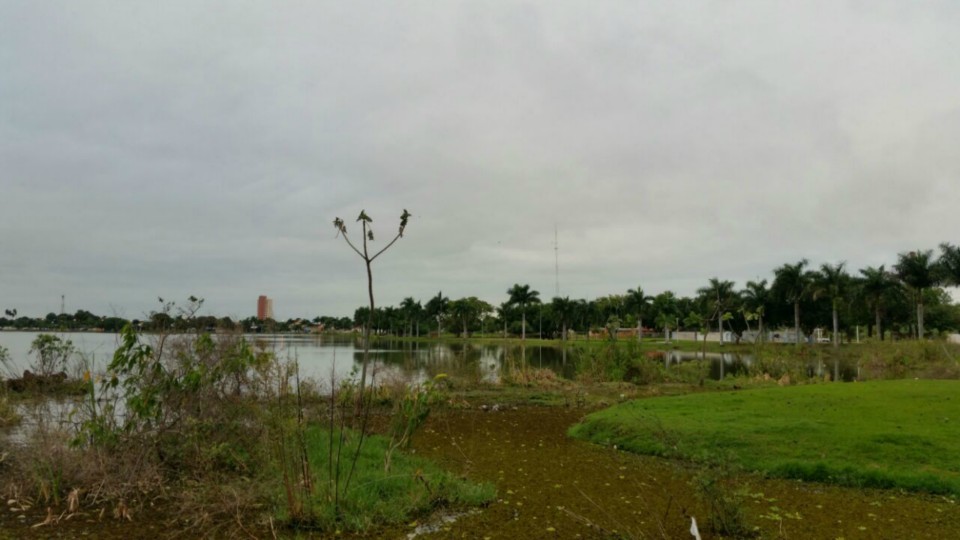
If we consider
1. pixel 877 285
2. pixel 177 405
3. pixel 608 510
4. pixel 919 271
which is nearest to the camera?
pixel 608 510

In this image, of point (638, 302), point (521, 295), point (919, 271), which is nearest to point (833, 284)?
point (919, 271)

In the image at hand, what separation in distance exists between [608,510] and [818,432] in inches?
197

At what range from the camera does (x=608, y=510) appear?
22.1 ft

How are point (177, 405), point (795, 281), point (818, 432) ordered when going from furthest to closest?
point (795, 281)
point (818, 432)
point (177, 405)

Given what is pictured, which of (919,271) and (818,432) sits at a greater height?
(919,271)

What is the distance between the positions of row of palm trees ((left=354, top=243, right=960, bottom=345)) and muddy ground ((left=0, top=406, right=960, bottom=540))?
15.8 m

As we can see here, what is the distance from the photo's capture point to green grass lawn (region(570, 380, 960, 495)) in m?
8.25

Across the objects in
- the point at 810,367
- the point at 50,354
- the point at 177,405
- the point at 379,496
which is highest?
the point at 50,354

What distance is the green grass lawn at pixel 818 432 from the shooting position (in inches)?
325

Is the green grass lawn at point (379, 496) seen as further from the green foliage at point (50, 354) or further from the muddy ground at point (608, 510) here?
the green foliage at point (50, 354)

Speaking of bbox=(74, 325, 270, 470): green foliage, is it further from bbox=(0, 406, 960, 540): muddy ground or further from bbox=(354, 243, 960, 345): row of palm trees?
bbox=(354, 243, 960, 345): row of palm trees

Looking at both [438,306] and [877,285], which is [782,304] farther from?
[438,306]

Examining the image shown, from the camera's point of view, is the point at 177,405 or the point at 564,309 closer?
the point at 177,405

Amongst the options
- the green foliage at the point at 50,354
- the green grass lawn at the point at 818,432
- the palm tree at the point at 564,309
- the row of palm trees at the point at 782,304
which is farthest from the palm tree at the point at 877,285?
the green foliage at the point at 50,354
